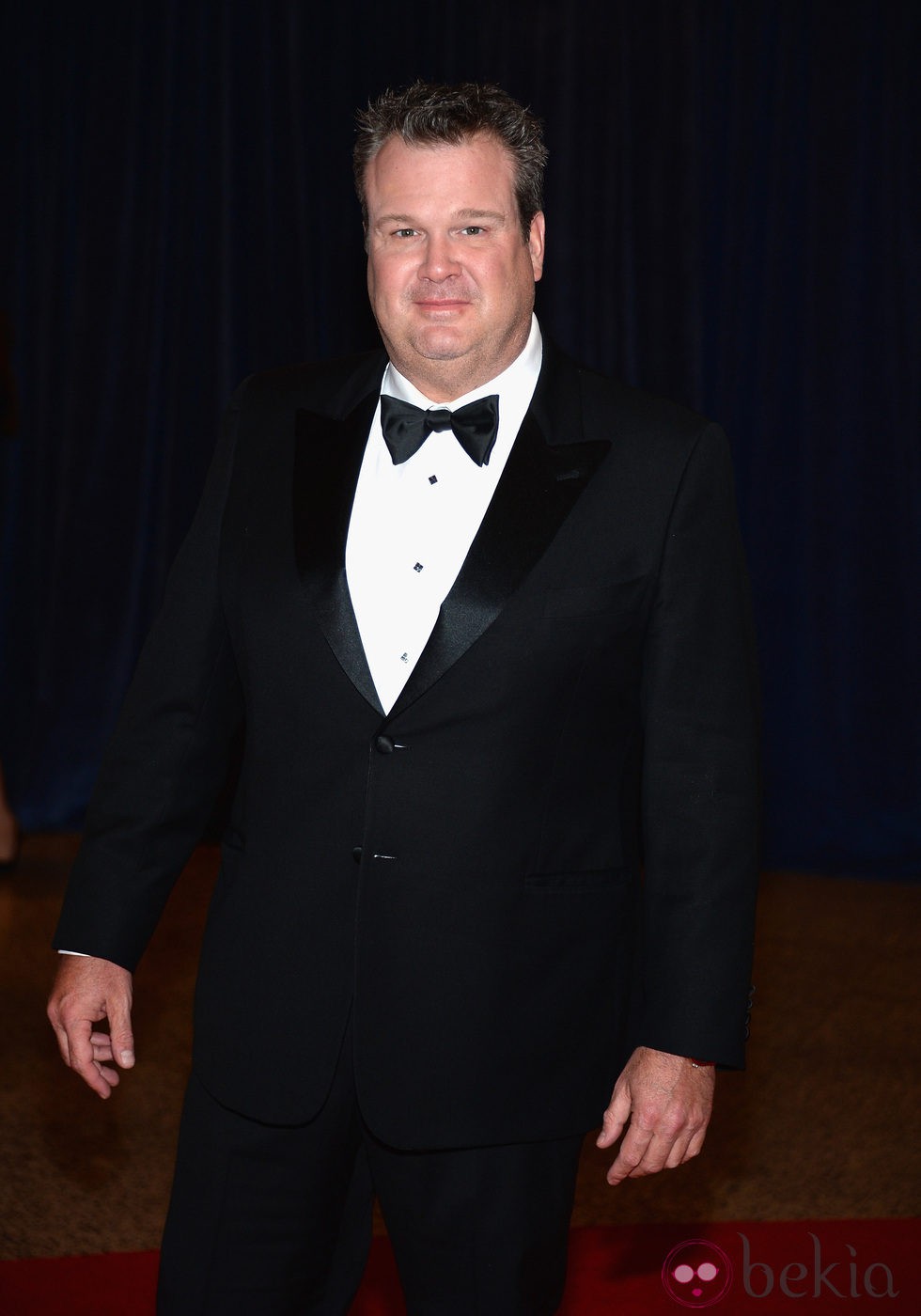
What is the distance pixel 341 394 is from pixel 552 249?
11.1 ft

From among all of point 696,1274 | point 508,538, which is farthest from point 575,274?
point 508,538

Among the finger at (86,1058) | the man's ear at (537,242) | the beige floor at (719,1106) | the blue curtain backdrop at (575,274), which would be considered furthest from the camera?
the blue curtain backdrop at (575,274)

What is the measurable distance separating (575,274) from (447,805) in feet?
12.2

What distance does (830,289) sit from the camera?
4.88m

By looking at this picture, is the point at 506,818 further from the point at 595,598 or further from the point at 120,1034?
the point at 120,1034

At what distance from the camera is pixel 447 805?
1.58m

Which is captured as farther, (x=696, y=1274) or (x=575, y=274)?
(x=575, y=274)

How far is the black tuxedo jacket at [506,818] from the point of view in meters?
1.57

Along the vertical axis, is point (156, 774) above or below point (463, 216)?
below

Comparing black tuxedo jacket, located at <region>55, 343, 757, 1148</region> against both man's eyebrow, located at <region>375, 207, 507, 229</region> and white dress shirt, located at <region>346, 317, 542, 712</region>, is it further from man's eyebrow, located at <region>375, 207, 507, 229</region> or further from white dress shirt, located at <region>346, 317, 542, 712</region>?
man's eyebrow, located at <region>375, 207, 507, 229</region>

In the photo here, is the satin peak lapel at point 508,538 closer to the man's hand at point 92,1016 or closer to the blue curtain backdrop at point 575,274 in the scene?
the man's hand at point 92,1016

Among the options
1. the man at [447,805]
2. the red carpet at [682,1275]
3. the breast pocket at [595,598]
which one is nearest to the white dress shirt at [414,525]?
the man at [447,805]

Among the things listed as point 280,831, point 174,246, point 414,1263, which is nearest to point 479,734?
point 280,831

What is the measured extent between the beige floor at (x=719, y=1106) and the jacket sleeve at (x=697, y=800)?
53.0 inches
